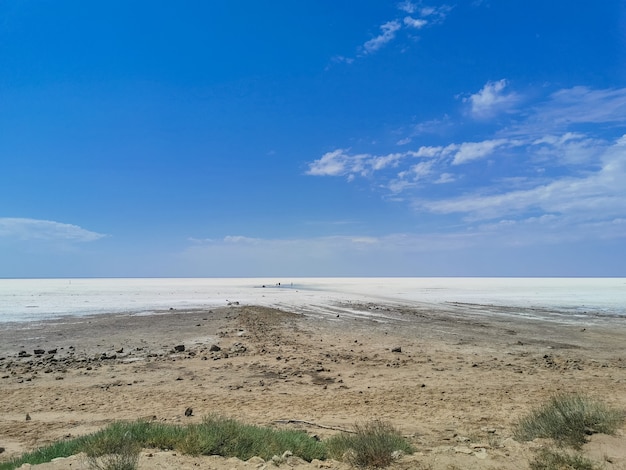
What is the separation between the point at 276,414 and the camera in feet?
29.6

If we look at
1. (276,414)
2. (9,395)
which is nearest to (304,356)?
(276,414)

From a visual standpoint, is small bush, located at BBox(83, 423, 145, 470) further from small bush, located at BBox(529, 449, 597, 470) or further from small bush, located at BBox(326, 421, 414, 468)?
small bush, located at BBox(529, 449, 597, 470)

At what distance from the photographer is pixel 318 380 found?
12.1 meters

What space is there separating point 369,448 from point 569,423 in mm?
3526

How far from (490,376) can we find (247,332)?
42.3 ft

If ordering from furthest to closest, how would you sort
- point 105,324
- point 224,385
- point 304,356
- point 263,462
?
point 105,324, point 304,356, point 224,385, point 263,462

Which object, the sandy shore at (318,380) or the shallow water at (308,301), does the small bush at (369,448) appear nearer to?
the sandy shore at (318,380)

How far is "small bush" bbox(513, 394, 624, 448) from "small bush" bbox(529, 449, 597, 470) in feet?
2.24

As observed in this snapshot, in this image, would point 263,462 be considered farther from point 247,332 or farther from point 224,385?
point 247,332

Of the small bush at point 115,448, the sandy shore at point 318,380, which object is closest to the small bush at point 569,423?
the sandy shore at point 318,380

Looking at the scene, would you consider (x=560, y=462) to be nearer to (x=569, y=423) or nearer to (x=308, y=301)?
(x=569, y=423)

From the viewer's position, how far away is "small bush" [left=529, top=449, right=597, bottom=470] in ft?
17.7

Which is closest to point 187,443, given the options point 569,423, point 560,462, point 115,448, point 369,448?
point 115,448

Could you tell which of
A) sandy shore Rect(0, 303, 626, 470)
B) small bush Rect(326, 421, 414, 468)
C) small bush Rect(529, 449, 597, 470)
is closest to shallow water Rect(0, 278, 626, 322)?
sandy shore Rect(0, 303, 626, 470)
